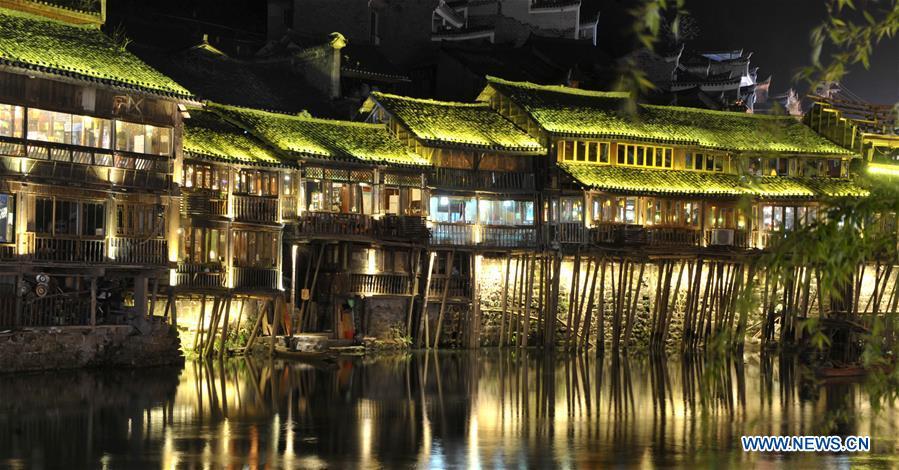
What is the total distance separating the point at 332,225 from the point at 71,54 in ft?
45.2

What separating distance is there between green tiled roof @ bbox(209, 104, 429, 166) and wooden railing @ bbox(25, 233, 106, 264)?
1113cm

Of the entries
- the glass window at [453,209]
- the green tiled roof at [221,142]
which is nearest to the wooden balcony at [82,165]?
the green tiled roof at [221,142]

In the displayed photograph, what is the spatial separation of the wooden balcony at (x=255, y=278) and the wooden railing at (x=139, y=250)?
14.2 ft

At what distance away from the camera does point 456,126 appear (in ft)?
190

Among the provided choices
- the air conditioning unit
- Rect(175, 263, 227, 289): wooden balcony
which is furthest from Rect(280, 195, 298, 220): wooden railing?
the air conditioning unit

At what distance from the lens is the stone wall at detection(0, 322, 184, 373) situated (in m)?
39.6

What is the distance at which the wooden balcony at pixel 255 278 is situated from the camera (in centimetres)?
4803

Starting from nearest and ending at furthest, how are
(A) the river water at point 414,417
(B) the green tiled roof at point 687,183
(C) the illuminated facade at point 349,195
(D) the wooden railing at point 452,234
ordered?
(A) the river water at point 414,417 → (C) the illuminated facade at point 349,195 → (D) the wooden railing at point 452,234 → (B) the green tiled roof at point 687,183

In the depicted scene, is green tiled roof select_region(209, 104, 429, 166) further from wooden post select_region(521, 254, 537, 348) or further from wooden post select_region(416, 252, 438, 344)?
wooden post select_region(521, 254, 537, 348)

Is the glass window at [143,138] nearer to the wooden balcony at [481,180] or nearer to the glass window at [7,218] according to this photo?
the glass window at [7,218]

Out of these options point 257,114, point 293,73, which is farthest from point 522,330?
point 293,73

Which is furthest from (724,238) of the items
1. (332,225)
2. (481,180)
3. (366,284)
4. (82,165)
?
(82,165)

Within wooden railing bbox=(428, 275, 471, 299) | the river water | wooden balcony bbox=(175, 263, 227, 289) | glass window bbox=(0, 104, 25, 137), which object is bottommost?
the river water

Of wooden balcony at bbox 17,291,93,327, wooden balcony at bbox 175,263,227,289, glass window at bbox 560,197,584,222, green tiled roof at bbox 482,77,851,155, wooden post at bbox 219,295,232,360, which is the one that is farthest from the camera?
green tiled roof at bbox 482,77,851,155
